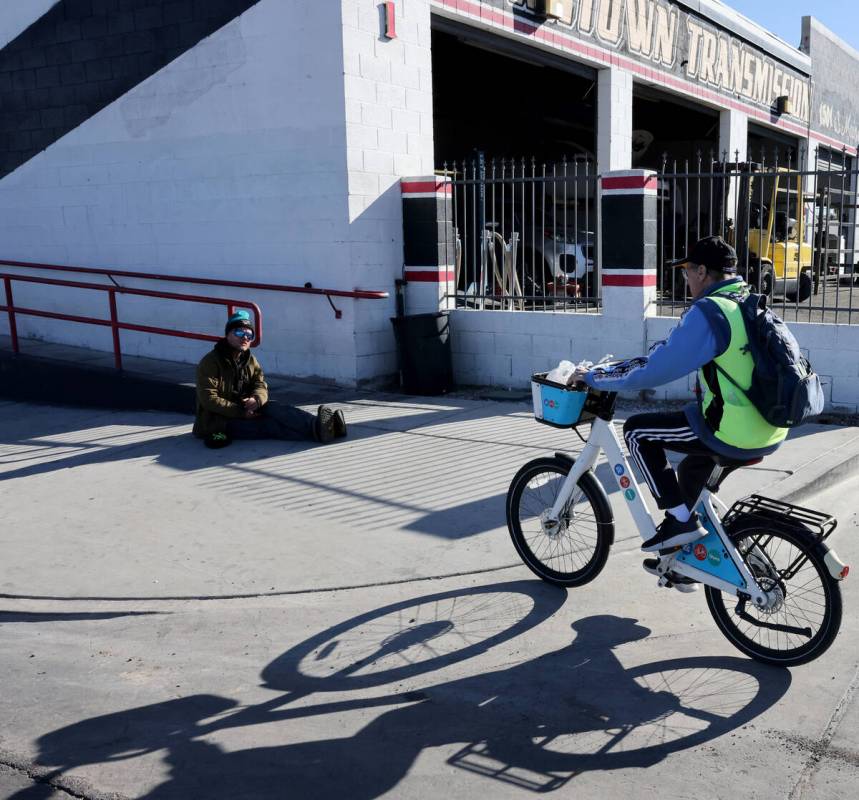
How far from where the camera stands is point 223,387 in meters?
8.30

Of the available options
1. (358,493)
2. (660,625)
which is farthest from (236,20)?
(660,625)

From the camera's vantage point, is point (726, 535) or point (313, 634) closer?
point (726, 535)

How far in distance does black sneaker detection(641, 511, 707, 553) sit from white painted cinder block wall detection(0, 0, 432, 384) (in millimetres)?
6680

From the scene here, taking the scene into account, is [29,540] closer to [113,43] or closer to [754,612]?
[754,612]

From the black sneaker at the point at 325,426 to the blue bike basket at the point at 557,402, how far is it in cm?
392

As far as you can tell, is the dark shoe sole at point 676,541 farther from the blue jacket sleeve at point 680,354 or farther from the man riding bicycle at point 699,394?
the blue jacket sleeve at point 680,354

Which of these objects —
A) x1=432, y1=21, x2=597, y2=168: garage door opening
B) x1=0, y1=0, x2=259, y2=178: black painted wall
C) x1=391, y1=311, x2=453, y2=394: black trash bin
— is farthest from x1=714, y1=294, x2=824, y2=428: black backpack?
x1=432, y1=21, x2=597, y2=168: garage door opening

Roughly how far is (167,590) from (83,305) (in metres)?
8.79

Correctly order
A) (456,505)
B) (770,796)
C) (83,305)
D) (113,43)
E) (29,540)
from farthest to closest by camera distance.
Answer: (83,305), (113,43), (456,505), (29,540), (770,796)

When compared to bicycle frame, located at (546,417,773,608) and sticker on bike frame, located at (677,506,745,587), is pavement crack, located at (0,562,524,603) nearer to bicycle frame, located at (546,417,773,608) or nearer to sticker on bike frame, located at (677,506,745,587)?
bicycle frame, located at (546,417,773,608)


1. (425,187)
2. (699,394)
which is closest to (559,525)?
(699,394)

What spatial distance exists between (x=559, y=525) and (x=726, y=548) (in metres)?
1.05

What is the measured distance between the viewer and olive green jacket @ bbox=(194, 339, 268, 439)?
8227 millimetres

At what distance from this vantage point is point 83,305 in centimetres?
1318
